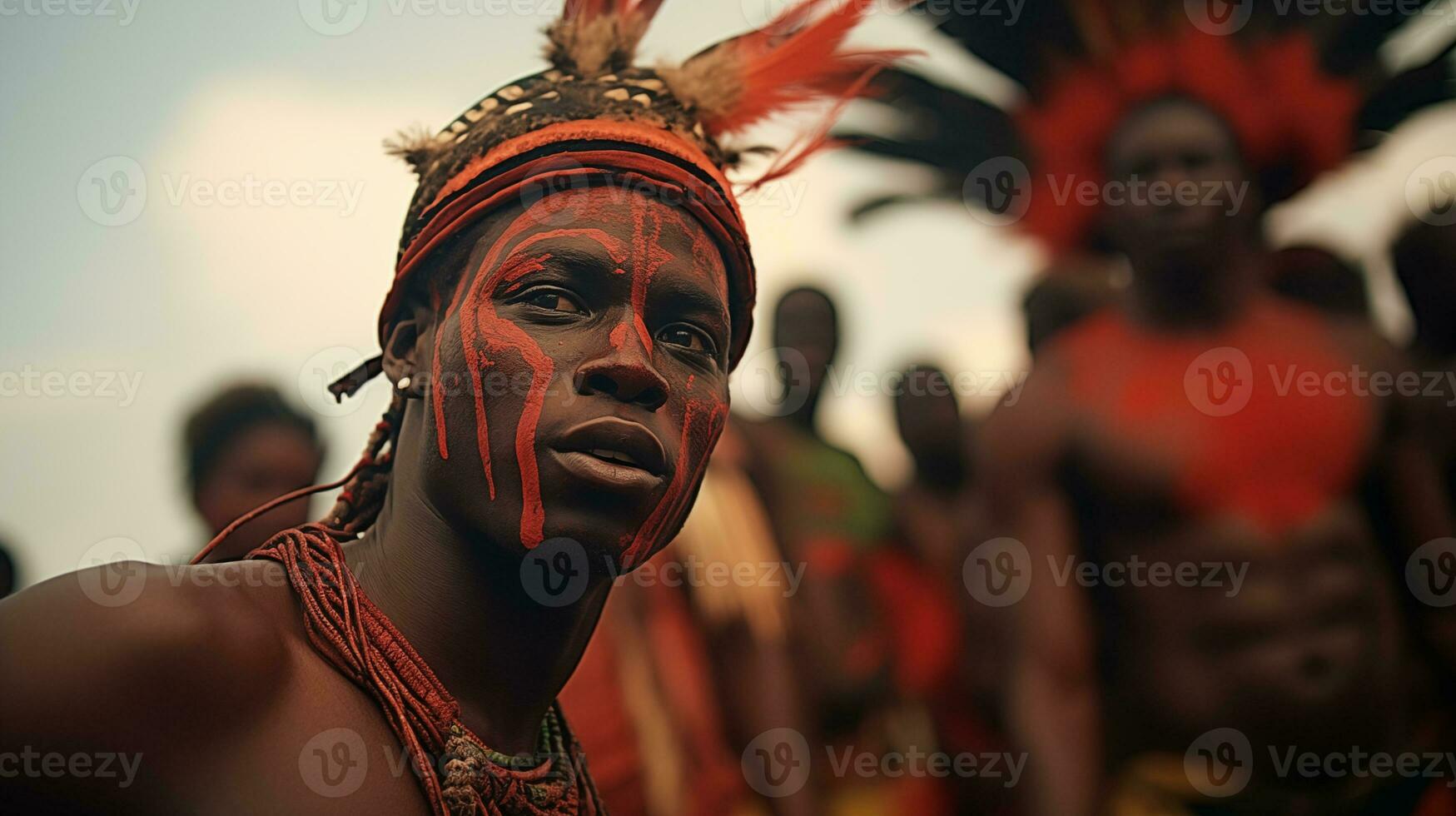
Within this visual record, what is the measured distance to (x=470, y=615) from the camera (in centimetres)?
205

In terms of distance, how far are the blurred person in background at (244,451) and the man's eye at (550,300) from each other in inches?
107

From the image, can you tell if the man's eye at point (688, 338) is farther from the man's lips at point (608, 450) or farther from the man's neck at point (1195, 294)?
the man's neck at point (1195, 294)

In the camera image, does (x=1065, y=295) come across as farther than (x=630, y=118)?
Yes

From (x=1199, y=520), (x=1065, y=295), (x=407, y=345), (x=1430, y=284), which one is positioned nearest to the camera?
(x=407, y=345)

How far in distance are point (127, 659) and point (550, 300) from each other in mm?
781

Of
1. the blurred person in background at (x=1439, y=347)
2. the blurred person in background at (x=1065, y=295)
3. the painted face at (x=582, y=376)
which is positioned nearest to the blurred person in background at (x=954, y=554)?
the blurred person in background at (x=1065, y=295)

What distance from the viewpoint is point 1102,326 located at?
5766mm

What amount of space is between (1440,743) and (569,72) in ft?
15.0

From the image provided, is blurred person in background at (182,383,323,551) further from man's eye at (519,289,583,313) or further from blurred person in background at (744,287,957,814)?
man's eye at (519,289,583,313)

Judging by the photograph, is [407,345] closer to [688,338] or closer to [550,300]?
[550,300]

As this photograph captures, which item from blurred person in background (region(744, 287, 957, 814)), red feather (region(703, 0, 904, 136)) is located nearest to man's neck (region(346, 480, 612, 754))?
red feather (region(703, 0, 904, 136))

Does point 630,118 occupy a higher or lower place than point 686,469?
higher

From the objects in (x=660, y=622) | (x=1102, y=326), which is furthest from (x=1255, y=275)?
(x=660, y=622)

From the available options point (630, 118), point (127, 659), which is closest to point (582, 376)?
point (630, 118)
